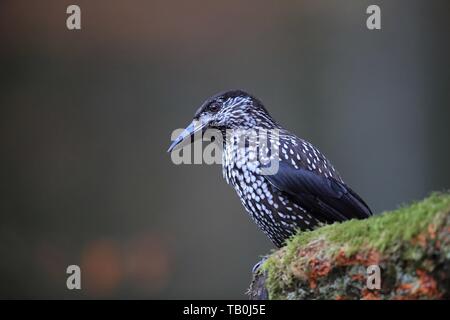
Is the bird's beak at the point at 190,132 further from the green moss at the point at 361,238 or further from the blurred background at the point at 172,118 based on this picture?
the blurred background at the point at 172,118

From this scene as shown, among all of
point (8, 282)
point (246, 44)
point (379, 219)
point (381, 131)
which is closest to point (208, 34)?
point (246, 44)

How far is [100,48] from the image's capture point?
19.1 ft

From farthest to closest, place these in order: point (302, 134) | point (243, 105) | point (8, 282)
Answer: point (302, 134) < point (8, 282) < point (243, 105)

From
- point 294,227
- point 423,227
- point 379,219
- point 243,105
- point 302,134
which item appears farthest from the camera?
point 302,134

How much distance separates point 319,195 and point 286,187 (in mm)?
164

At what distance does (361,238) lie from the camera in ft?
7.40

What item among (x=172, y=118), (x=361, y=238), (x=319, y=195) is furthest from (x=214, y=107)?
(x=172, y=118)

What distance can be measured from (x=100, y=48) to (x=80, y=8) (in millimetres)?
366

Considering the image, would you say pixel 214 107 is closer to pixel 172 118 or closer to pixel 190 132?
pixel 190 132

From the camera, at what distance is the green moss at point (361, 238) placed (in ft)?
6.77

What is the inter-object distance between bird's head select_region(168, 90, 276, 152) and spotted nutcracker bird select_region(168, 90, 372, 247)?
10cm

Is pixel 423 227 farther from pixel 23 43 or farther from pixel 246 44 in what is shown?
pixel 23 43

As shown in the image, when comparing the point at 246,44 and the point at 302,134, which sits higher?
the point at 246,44

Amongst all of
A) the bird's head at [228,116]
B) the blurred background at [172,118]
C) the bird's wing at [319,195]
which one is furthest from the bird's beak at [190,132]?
the blurred background at [172,118]
